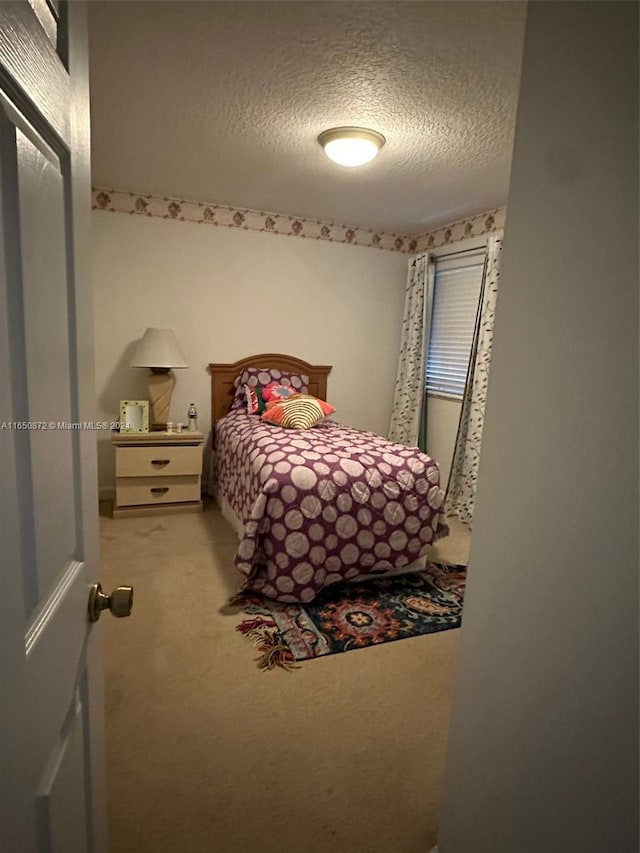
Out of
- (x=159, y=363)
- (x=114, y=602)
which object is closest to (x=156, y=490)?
(x=159, y=363)

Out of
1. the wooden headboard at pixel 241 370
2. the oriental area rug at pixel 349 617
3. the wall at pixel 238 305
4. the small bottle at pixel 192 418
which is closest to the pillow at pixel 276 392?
the wooden headboard at pixel 241 370

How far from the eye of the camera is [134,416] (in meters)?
3.68

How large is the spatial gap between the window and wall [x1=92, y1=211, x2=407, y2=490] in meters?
0.44

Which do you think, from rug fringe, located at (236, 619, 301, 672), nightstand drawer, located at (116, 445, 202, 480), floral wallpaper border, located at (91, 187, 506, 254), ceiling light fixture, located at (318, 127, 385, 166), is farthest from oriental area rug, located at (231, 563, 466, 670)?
floral wallpaper border, located at (91, 187, 506, 254)

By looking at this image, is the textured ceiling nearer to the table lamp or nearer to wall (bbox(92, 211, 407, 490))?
wall (bbox(92, 211, 407, 490))

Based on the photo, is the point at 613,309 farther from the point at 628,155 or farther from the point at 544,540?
the point at 544,540

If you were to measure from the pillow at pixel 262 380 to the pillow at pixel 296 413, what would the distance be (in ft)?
1.22

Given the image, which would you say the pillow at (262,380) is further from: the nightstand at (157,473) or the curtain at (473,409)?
the curtain at (473,409)

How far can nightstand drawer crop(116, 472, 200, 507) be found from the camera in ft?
11.6

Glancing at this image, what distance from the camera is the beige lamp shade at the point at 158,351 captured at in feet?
11.7

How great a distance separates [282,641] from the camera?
2.17 m

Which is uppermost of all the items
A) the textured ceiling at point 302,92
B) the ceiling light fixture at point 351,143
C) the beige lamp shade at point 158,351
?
the textured ceiling at point 302,92

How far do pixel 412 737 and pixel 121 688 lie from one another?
3.62 ft

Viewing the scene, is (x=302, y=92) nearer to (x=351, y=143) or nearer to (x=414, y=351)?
(x=351, y=143)
